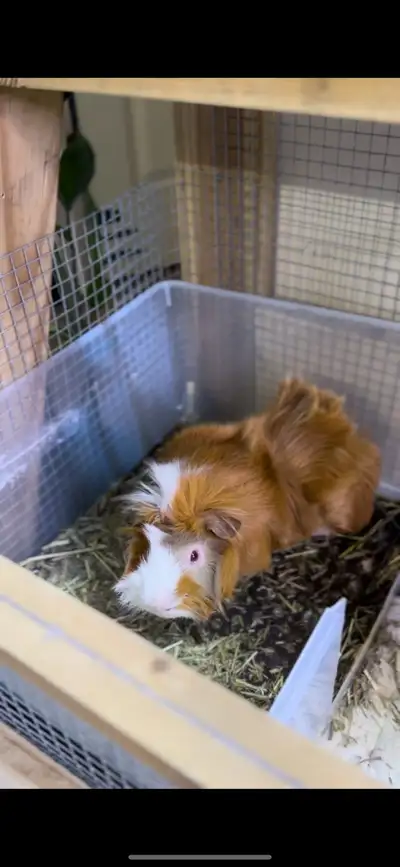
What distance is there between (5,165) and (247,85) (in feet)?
1.30

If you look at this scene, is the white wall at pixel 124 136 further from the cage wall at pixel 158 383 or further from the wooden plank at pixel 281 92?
the wooden plank at pixel 281 92

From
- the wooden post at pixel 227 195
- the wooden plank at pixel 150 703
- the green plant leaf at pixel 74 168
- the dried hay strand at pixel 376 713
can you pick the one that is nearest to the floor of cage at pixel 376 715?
the dried hay strand at pixel 376 713

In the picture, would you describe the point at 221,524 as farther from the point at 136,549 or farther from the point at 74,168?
the point at 74,168

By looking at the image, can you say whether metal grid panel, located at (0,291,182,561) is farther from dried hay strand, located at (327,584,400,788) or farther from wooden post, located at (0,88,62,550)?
dried hay strand, located at (327,584,400,788)

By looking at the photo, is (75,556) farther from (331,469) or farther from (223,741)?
(223,741)

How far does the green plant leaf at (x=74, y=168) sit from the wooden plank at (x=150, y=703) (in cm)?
104

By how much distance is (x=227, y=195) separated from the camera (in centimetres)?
133

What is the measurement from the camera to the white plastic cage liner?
120 centimetres

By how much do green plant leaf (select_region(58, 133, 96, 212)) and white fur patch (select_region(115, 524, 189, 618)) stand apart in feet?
2.65

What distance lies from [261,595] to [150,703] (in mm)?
697

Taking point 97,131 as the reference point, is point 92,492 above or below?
below

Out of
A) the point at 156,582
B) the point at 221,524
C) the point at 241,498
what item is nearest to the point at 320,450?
the point at 241,498
